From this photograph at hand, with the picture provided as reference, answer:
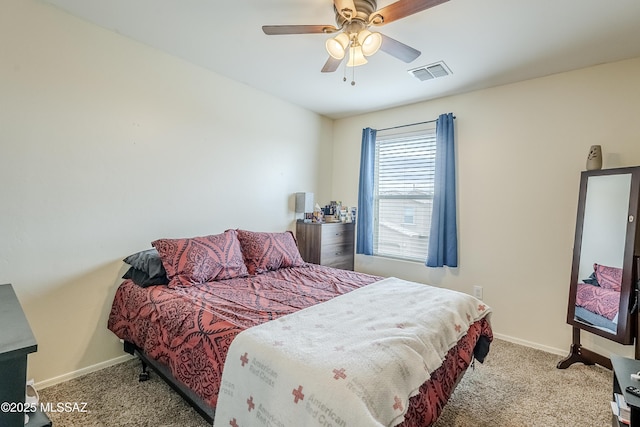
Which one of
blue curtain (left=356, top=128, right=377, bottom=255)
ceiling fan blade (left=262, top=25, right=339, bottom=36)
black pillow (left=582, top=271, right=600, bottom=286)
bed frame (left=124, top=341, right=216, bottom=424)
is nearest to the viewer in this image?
bed frame (left=124, top=341, right=216, bottom=424)

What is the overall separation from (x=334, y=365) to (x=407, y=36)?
7.24 feet

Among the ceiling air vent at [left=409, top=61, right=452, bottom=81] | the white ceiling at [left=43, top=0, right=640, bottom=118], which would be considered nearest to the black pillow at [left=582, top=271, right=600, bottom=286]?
the white ceiling at [left=43, top=0, right=640, bottom=118]

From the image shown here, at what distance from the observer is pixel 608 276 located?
2.28 meters

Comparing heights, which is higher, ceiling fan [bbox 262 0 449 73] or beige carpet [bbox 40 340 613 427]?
ceiling fan [bbox 262 0 449 73]

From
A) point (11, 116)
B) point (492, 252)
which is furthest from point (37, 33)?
point (492, 252)

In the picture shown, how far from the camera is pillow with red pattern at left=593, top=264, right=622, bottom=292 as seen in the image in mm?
2204

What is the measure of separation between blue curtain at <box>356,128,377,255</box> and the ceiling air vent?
43.5 inches

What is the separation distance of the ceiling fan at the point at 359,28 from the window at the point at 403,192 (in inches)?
70.6

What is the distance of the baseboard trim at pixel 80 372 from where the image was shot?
2.02 metres

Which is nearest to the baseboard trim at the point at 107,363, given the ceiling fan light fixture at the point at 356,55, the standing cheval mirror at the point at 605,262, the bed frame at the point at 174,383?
the bed frame at the point at 174,383

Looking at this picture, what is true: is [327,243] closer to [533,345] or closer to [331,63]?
[331,63]

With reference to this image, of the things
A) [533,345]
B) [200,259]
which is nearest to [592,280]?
[533,345]

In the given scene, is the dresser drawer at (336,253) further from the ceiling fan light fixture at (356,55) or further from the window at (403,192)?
the ceiling fan light fixture at (356,55)

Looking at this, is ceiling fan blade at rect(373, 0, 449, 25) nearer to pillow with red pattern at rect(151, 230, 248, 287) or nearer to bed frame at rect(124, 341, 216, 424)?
pillow with red pattern at rect(151, 230, 248, 287)
